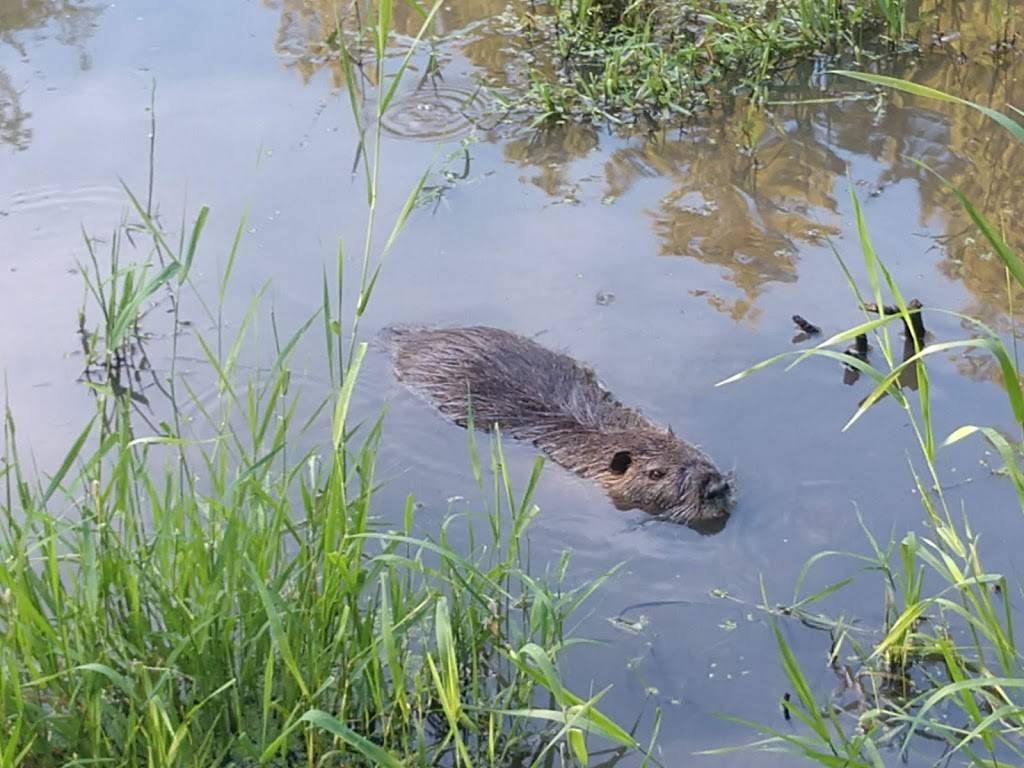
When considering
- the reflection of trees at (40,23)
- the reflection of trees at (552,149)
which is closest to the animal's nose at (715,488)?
the reflection of trees at (552,149)

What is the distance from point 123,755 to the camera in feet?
8.84

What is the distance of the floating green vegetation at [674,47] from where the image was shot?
650cm

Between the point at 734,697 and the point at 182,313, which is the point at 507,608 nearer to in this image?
the point at 734,697

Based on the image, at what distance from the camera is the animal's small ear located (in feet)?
15.0

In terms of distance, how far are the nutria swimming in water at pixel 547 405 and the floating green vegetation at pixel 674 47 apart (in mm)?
1790

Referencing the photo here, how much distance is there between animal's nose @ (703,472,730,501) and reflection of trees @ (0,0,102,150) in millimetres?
4428

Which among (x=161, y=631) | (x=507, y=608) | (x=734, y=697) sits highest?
(x=161, y=631)

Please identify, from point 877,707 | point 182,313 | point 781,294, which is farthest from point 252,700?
point 781,294

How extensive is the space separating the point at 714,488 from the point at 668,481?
0.18 metres

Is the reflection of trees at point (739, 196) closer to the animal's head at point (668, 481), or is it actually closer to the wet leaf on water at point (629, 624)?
the animal's head at point (668, 481)

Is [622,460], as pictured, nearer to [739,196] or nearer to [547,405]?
[547,405]

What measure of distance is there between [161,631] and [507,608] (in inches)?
35.0

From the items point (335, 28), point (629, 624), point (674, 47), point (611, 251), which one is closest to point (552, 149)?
point (611, 251)

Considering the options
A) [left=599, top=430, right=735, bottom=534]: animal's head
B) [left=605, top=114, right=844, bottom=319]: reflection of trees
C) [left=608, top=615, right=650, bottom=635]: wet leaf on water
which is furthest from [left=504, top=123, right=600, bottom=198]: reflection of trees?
[left=608, top=615, right=650, bottom=635]: wet leaf on water
